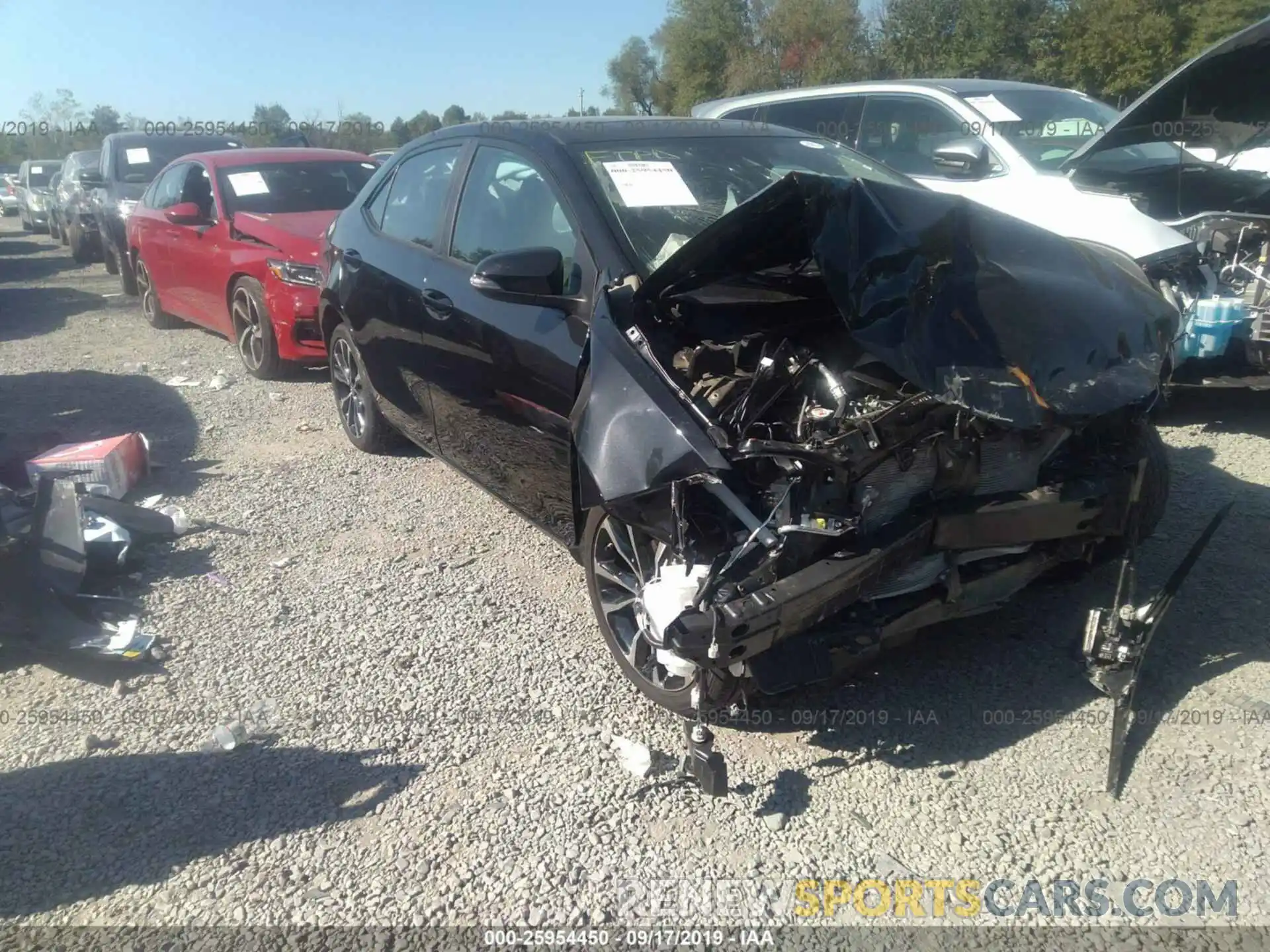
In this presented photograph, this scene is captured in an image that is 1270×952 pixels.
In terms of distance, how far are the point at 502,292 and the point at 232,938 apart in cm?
222

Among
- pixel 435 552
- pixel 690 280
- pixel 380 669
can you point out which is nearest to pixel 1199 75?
pixel 690 280

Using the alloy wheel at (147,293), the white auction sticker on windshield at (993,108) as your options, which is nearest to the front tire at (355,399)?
the white auction sticker on windshield at (993,108)

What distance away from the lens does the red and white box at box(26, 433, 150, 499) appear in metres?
5.09

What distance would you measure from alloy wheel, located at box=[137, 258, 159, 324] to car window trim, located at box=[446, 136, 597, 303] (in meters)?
6.87

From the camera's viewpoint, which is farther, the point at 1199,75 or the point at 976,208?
the point at 1199,75

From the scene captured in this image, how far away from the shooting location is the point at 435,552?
4.58 m

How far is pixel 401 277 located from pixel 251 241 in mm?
3706

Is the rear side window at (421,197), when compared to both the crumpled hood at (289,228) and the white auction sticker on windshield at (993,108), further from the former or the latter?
the white auction sticker on windshield at (993,108)

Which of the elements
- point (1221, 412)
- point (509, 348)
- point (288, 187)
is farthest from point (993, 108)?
point (288, 187)

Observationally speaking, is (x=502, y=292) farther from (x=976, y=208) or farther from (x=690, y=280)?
(x=976, y=208)

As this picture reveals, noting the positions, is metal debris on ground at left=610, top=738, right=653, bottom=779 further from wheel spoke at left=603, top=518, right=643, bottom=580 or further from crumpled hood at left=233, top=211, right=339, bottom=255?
crumpled hood at left=233, top=211, right=339, bottom=255

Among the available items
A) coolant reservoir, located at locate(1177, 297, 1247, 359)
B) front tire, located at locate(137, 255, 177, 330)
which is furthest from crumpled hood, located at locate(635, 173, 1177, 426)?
front tire, located at locate(137, 255, 177, 330)

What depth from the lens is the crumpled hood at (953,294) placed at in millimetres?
2643

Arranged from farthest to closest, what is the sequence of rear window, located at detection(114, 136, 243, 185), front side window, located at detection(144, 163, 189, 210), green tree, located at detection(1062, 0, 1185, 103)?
green tree, located at detection(1062, 0, 1185, 103), rear window, located at detection(114, 136, 243, 185), front side window, located at detection(144, 163, 189, 210)
